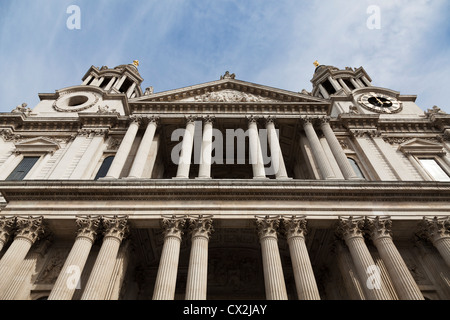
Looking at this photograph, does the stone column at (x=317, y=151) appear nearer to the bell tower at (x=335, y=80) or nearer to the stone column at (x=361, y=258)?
the stone column at (x=361, y=258)

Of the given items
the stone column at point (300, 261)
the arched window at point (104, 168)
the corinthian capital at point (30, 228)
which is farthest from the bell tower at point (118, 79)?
the stone column at point (300, 261)

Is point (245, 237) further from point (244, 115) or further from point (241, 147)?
point (244, 115)

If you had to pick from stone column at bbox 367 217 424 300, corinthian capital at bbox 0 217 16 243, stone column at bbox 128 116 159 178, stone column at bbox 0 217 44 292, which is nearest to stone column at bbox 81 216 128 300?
stone column at bbox 0 217 44 292

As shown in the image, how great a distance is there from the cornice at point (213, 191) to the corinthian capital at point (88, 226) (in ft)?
4.37

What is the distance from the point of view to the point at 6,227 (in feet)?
48.7

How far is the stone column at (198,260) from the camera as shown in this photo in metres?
12.5

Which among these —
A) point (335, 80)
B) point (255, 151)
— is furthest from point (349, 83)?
point (255, 151)

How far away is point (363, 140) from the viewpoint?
72.8 ft

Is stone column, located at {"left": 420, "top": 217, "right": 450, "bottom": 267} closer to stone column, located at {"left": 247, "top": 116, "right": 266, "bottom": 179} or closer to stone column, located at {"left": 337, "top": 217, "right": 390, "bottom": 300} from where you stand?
stone column, located at {"left": 337, "top": 217, "right": 390, "bottom": 300}

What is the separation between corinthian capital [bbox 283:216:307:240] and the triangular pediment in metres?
11.4

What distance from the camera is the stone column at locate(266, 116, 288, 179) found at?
60.6 ft

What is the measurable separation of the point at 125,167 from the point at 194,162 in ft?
19.3

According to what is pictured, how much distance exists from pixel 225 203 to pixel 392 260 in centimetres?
805
